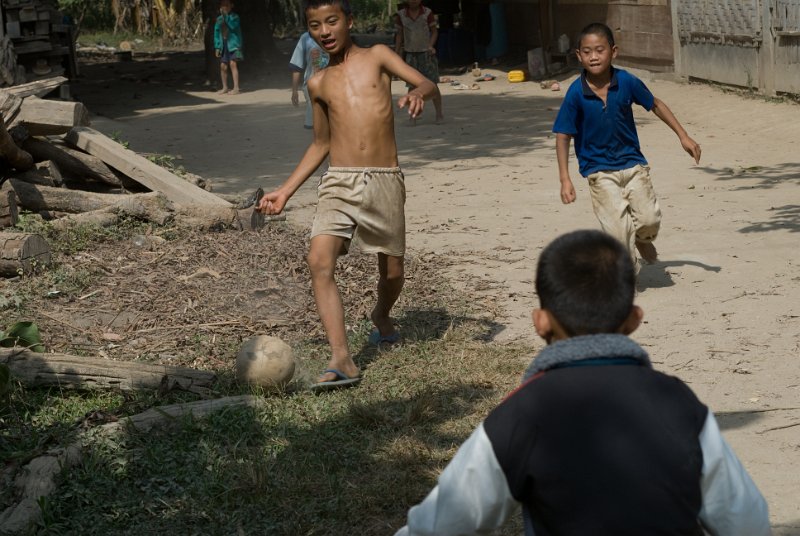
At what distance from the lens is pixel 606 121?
6.60 meters

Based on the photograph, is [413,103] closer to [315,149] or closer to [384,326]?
[315,149]

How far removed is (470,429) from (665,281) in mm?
2843

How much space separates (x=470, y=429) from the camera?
465 centimetres

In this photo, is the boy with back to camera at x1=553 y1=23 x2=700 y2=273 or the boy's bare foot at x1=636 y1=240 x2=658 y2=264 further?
the boy's bare foot at x1=636 y1=240 x2=658 y2=264

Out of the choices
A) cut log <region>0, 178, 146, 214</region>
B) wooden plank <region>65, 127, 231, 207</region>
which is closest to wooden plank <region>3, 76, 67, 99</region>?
wooden plank <region>65, 127, 231, 207</region>

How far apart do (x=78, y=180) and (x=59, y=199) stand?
1.01 m

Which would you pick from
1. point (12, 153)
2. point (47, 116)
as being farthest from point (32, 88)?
point (12, 153)

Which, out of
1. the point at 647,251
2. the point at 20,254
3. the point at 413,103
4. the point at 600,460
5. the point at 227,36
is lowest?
the point at 647,251

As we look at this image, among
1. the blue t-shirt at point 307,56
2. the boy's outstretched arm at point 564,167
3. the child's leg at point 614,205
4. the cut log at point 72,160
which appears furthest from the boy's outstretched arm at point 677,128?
the blue t-shirt at point 307,56

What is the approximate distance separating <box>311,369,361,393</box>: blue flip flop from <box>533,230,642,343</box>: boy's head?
9.85 ft

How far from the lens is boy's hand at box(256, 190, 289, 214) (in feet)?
17.1

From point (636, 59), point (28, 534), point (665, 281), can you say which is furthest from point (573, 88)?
point (636, 59)

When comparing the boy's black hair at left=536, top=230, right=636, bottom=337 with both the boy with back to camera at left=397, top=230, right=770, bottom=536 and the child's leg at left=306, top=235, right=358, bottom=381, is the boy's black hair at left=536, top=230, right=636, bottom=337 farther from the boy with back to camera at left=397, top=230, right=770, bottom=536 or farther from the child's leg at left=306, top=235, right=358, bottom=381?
the child's leg at left=306, top=235, right=358, bottom=381

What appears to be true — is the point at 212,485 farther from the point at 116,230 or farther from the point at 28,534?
the point at 116,230
